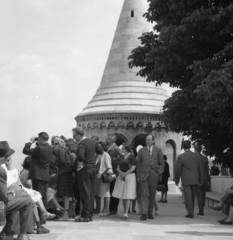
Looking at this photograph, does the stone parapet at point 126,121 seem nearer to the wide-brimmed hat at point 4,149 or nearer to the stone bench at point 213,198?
the stone bench at point 213,198

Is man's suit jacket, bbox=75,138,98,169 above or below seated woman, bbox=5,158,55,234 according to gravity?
above

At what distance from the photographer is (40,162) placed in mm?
7910

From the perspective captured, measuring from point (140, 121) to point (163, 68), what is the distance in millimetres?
11350

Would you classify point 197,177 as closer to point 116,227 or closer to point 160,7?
point 116,227

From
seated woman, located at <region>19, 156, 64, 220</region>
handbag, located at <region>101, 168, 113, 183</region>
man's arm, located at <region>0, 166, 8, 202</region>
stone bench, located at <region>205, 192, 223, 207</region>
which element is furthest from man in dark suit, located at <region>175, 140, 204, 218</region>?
man's arm, located at <region>0, 166, 8, 202</region>

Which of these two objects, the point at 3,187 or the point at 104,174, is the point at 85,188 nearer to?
the point at 104,174

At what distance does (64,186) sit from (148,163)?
73.1 inches

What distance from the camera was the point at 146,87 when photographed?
23984 mm

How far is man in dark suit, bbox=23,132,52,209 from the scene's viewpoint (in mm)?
7832

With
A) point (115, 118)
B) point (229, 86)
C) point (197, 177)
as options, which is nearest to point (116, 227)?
point (197, 177)

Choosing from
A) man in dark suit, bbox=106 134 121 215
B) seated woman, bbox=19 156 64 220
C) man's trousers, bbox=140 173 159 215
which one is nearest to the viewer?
seated woman, bbox=19 156 64 220

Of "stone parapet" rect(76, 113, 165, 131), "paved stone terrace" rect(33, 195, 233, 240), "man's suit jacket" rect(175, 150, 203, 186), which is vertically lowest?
"paved stone terrace" rect(33, 195, 233, 240)

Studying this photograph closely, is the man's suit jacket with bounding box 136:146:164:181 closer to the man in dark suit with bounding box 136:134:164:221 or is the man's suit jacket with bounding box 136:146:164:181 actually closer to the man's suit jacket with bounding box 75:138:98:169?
the man in dark suit with bounding box 136:134:164:221

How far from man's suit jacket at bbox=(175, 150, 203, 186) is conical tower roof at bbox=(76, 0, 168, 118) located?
40.7 feet
